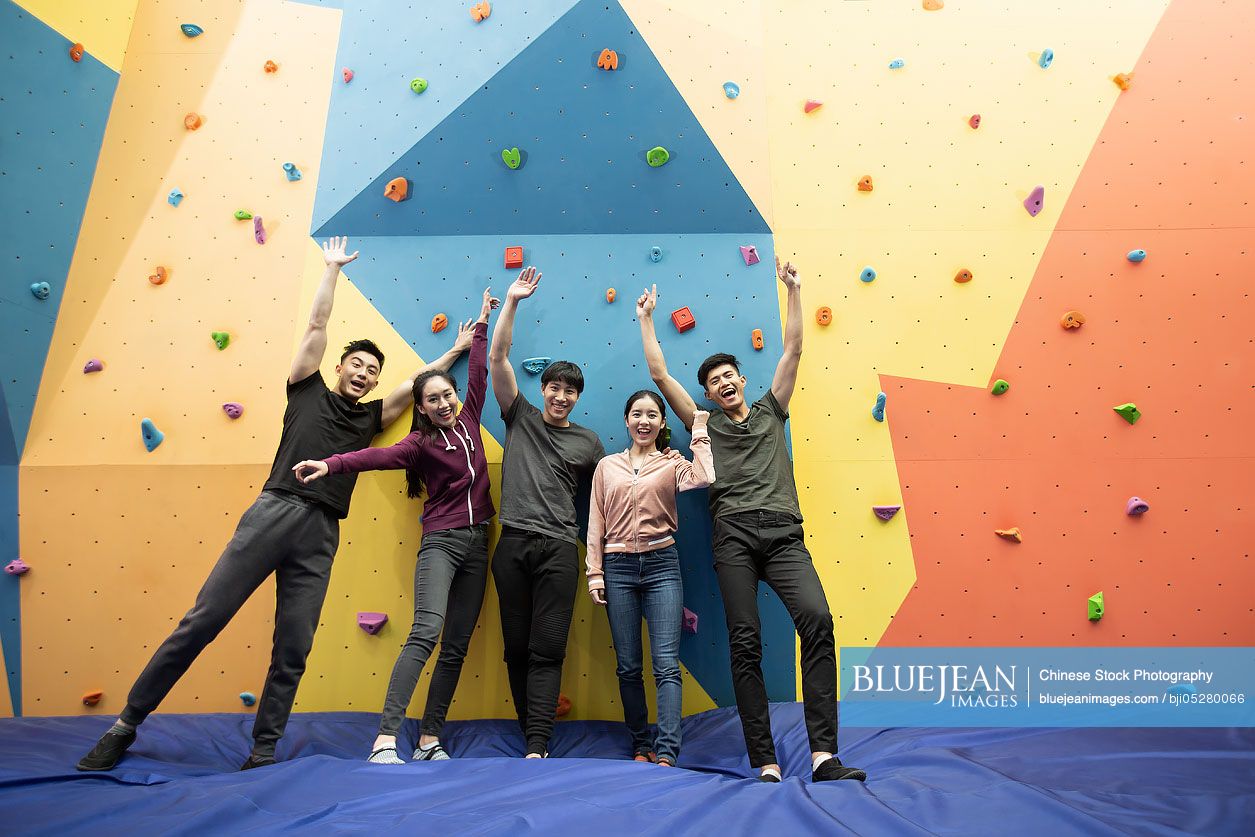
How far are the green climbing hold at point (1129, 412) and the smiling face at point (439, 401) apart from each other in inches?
106

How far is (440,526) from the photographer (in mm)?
2500

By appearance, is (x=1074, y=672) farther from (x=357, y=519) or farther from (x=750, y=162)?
(x=357, y=519)

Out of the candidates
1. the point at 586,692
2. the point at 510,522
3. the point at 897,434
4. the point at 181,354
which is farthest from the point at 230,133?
the point at 897,434

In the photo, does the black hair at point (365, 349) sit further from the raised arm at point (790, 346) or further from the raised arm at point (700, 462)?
the raised arm at point (790, 346)

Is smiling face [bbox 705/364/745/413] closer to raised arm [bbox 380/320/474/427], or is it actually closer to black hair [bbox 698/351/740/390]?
black hair [bbox 698/351/740/390]

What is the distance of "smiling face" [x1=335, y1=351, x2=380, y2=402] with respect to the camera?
2572mm

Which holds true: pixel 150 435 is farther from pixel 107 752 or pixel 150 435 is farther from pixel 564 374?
pixel 564 374

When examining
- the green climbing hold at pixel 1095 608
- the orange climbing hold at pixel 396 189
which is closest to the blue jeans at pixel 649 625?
the green climbing hold at pixel 1095 608

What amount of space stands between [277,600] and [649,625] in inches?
49.3

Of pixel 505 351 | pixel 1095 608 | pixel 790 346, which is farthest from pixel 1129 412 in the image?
pixel 505 351

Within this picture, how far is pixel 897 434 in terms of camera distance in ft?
9.34

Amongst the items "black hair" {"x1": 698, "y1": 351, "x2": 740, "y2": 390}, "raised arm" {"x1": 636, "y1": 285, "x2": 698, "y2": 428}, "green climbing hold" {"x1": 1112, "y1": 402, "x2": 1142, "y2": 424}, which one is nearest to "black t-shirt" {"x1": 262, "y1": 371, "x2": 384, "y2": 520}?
"raised arm" {"x1": 636, "y1": 285, "x2": 698, "y2": 428}

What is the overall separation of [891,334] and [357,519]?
2346 millimetres

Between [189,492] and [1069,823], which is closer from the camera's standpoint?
[1069,823]
